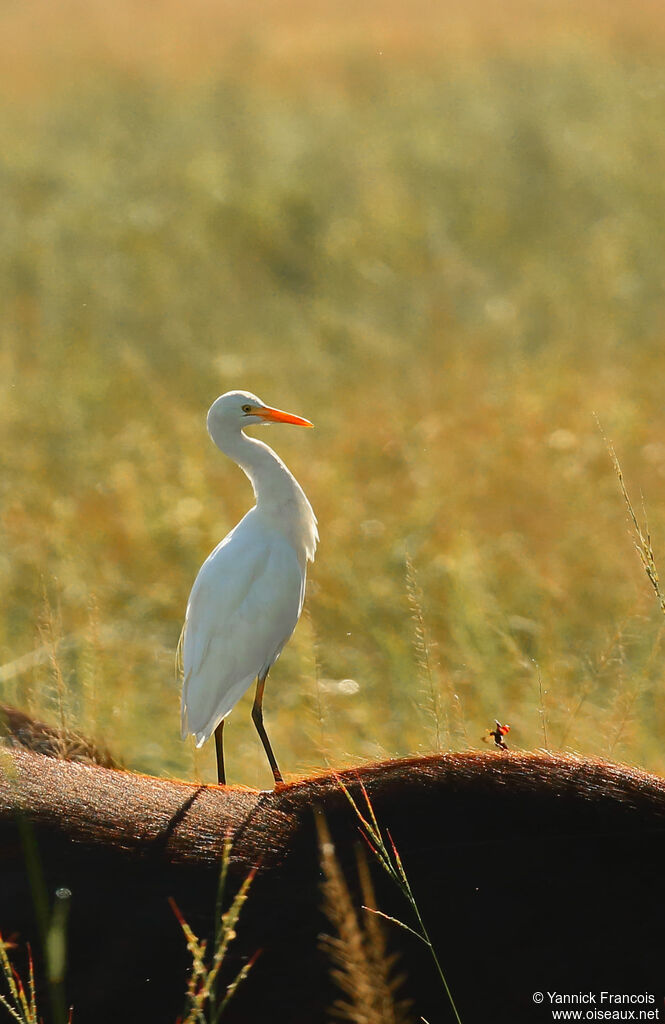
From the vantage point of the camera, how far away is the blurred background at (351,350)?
4938mm

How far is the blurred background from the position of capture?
16.2 feet

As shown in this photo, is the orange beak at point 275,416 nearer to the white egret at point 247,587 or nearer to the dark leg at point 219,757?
the white egret at point 247,587

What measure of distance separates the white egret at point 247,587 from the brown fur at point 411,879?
1.66 m

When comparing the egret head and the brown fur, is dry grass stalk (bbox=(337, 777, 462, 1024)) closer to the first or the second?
the brown fur

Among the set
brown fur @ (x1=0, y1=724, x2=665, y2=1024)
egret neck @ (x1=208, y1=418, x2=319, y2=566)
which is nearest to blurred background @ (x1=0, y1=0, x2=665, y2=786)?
egret neck @ (x1=208, y1=418, x2=319, y2=566)

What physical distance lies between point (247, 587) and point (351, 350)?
17.5 feet

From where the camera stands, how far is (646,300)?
922cm

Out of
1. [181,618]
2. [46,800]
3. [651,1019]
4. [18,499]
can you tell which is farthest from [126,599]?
[651,1019]

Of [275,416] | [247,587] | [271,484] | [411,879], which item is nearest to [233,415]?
[275,416]

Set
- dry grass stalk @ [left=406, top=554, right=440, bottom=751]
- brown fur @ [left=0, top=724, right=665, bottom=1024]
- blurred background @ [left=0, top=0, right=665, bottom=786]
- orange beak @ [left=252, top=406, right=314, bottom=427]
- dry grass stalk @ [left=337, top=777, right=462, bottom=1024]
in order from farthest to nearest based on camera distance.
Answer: blurred background @ [left=0, top=0, right=665, bottom=786], orange beak @ [left=252, top=406, right=314, bottom=427], dry grass stalk @ [left=406, top=554, right=440, bottom=751], brown fur @ [left=0, top=724, right=665, bottom=1024], dry grass stalk @ [left=337, top=777, right=462, bottom=1024]

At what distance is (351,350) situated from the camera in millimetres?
8922

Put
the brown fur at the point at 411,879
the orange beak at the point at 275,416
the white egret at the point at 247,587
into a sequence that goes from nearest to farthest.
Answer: the brown fur at the point at 411,879
the white egret at the point at 247,587
the orange beak at the point at 275,416

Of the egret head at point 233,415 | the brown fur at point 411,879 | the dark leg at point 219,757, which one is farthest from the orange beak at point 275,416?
the brown fur at point 411,879

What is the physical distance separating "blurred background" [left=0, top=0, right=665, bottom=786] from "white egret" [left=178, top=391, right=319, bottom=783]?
0.24 meters
